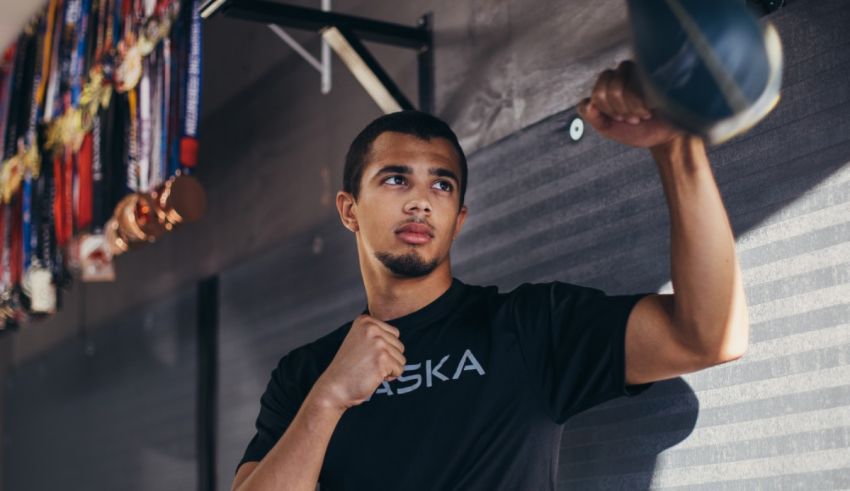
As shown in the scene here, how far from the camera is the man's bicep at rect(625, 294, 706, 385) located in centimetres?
164

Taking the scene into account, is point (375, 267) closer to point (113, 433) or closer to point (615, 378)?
point (615, 378)

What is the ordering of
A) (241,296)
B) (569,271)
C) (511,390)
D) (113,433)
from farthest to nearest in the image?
(113,433)
(241,296)
(569,271)
(511,390)

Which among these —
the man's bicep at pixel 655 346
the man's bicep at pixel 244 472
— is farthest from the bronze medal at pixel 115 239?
the man's bicep at pixel 655 346

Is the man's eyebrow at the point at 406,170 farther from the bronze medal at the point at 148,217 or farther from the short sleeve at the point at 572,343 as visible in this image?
the bronze medal at the point at 148,217

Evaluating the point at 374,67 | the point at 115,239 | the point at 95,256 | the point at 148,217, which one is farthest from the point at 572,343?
the point at 95,256

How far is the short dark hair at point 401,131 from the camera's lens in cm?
220

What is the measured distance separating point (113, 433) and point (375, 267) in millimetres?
3059

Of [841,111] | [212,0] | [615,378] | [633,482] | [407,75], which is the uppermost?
[212,0]

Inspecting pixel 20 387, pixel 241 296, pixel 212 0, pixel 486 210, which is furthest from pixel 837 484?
pixel 20 387

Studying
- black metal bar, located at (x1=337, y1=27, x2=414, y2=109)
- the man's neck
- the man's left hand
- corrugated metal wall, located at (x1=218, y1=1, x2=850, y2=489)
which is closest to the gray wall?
corrugated metal wall, located at (x1=218, y1=1, x2=850, y2=489)

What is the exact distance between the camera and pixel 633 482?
7.47ft

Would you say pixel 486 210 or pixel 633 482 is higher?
pixel 486 210

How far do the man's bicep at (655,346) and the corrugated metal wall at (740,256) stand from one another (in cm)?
36

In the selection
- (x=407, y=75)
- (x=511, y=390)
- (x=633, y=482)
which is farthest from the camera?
(x=407, y=75)
